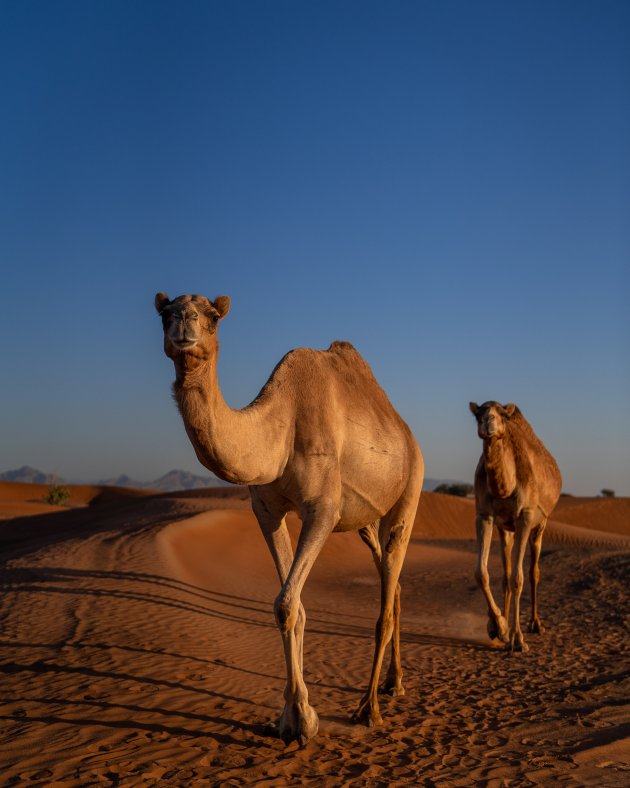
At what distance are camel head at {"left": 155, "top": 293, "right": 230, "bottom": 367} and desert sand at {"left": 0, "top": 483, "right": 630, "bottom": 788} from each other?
296 centimetres

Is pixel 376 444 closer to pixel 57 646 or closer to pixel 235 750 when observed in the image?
pixel 235 750

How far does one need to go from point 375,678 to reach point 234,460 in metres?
2.89

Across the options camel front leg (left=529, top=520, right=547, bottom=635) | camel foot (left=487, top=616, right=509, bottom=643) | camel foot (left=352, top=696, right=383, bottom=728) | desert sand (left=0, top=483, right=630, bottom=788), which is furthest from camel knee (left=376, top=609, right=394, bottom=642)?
camel front leg (left=529, top=520, right=547, bottom=635)

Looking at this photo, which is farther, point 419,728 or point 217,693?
point 217,693

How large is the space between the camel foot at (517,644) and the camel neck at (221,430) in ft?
21.0

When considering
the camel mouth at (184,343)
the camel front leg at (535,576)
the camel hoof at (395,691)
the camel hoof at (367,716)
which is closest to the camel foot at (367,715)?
the camel hoof at (367,716)

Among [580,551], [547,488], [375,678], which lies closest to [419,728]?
[375,678]

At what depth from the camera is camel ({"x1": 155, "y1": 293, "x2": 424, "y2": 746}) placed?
4.64 m

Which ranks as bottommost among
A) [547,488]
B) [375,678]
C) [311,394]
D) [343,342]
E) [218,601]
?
[218,601]

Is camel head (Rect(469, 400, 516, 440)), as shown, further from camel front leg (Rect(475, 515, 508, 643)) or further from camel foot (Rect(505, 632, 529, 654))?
camel foot (Rect(505, 632, 529, 654))

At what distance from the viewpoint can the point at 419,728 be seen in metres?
6.40

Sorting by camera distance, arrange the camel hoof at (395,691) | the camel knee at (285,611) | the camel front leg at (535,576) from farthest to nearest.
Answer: the camel front leg at (535,576) → the camel hoof at (395,691) → the camel knee at (285,611)

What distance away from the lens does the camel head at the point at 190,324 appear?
175 inches

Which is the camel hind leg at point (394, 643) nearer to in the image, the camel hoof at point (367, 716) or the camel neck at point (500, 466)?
the camel hoof at point (367, 716)
